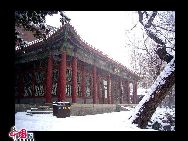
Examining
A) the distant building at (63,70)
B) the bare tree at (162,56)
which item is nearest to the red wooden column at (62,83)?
the distant building at (63,70)

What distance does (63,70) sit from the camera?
32.1ft

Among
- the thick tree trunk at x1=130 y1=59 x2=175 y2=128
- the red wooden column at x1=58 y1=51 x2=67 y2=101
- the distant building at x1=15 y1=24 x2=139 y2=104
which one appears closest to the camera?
the thick tree trunk at x1=130 y1=59 x2=175 y2=128

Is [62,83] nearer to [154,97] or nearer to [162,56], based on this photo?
[154,97]

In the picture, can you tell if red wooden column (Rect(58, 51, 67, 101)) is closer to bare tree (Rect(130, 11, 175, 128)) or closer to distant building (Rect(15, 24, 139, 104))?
distant building (Rect(15, 24, 139, 104))

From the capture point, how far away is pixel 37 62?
11.9 metres

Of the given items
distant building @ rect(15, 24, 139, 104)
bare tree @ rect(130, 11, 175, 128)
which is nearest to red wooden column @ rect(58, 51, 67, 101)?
distant building @ rect(15, 24, 139, 104)

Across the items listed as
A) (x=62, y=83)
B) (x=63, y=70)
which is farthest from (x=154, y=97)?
(x=63, y=70)

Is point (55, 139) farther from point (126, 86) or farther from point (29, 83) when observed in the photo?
point (126, 86)

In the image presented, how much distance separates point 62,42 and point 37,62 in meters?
2.47

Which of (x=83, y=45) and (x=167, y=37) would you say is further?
(x=83, y=45)

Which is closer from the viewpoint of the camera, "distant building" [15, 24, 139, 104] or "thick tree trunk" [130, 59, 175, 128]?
"thick tree trunk" [130, 59, 175, 128]

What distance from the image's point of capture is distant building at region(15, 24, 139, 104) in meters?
9.96
